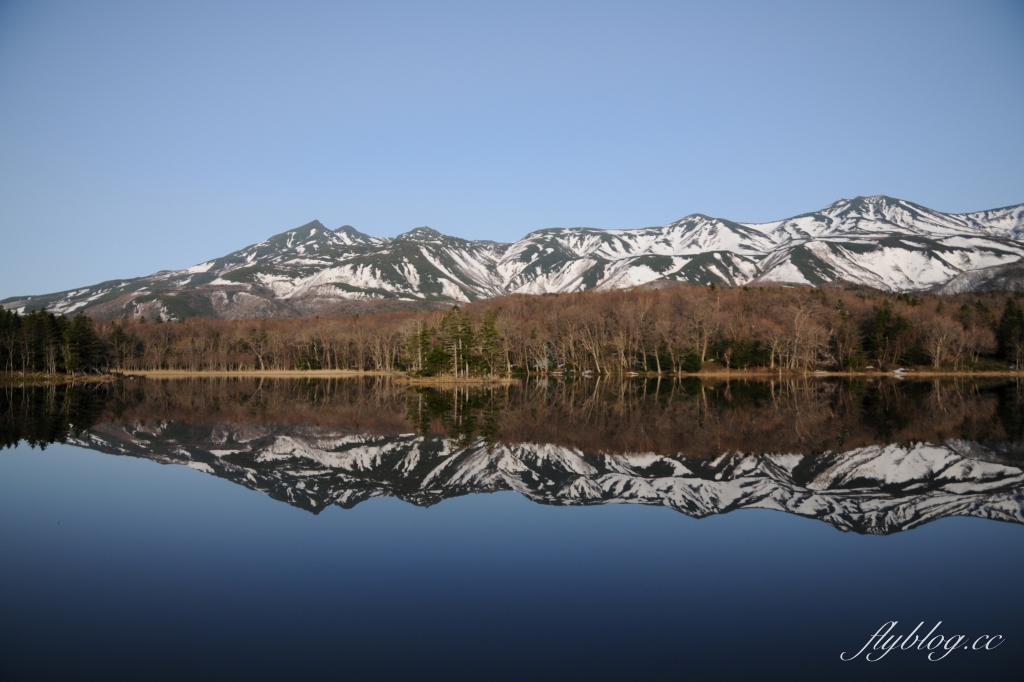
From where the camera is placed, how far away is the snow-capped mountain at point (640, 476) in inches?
675

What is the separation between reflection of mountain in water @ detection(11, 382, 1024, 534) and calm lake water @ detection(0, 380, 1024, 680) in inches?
7.6

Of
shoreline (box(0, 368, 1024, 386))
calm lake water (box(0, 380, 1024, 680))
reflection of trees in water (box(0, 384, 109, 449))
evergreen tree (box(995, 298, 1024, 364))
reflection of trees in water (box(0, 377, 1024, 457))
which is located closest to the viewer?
calm lake water (box(0, 380, 1024, 680))

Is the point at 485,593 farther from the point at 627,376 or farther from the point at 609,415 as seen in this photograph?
the point at 627,376

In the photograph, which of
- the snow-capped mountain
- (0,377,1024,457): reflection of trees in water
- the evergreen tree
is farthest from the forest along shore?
the snow-capped mountain

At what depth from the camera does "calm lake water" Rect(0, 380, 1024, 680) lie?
361 inches

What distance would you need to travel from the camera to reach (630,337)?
3932 inches

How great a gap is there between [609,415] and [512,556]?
26082 millimetres

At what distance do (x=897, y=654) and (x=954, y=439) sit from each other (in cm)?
2272

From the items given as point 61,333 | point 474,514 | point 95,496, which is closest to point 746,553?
point 474,514

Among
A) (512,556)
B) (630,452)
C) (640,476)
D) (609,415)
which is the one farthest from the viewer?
(609,415)

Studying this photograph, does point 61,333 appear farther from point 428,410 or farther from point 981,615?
point 981,615

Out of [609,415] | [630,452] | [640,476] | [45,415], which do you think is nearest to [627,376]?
[609,415]

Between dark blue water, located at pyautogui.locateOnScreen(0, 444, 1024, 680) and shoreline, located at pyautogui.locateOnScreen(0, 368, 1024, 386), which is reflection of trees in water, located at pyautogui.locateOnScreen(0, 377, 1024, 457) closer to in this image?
dark blue water, located at pyautogui.locateOnScreen(0, 444, 1024, 680)

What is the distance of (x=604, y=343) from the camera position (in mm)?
99250
